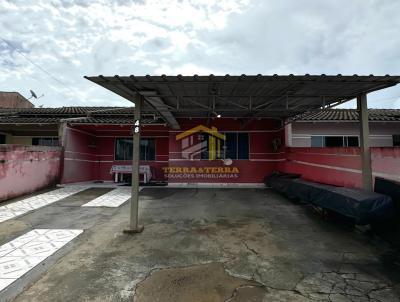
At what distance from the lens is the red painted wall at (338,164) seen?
425cm

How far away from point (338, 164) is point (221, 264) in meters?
4.45

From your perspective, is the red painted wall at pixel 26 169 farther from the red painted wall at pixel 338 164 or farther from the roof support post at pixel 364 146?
the roof support post at pixel 364 146

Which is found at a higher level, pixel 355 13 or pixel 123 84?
pixel 355 13

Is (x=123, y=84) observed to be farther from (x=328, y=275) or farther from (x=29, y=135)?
(x=29, y=135)

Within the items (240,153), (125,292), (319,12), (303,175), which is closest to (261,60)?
(319,12)

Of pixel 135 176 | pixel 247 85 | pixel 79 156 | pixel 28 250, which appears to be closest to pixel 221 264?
pixel 135 176

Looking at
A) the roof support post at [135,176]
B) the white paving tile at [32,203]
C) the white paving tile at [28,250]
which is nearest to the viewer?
the white paving tile at [28,250]

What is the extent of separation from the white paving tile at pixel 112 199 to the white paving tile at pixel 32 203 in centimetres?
114

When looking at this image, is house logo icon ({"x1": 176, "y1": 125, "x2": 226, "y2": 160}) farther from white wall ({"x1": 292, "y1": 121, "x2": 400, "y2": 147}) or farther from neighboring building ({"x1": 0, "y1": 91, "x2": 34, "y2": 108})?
neighboring building ({"x1": 0, "y1": 91, "x2": 34, "y2": 108})

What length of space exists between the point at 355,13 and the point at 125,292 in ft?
28.1

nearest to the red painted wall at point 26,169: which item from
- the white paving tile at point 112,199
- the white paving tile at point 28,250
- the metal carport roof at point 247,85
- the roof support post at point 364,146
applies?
the white paving tile at point 112,199

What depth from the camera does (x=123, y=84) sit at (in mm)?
4172

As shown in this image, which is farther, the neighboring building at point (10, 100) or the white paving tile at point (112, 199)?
the neighboring building at point (10, 100)

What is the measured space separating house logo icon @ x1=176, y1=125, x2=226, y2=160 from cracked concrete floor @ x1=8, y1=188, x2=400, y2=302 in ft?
16.8
